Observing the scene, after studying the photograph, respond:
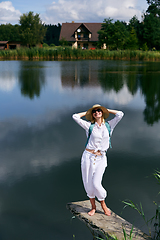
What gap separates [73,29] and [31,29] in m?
13.3

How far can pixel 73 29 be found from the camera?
81438mm

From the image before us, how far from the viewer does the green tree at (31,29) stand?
8400 cm

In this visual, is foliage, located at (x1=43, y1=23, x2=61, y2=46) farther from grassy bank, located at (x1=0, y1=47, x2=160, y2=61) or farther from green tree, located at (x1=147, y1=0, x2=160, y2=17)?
grassy bank, located at (x1=0, y1=47, x2=160, y2=61)

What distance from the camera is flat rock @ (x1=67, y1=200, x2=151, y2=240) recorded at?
3.62m

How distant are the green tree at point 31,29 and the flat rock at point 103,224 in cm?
8392

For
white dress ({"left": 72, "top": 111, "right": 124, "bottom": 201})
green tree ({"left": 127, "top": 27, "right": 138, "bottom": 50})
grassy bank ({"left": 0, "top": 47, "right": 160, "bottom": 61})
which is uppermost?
green tree ({"left": 127, "top": 27, "right": 138, "bottom": 50})

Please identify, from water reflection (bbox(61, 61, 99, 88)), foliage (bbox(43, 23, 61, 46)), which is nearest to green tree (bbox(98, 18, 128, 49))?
water reflection (bbox(61, 61, 99, 88))

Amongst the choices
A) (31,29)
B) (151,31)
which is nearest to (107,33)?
(151,31)

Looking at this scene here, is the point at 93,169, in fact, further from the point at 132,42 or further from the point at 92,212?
the point at 132,42

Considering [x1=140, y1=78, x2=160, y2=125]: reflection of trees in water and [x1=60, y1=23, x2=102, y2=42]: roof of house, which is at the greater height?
[x1=60, y1=23, x2=102, y2=42]: roof of house

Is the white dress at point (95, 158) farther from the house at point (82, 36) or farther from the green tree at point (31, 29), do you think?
the green tree at point (31, 29)

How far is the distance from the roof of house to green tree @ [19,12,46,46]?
8.66m

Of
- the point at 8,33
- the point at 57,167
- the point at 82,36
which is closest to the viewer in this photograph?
the point at 57,167

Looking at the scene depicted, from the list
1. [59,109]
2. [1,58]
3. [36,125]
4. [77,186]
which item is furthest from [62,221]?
[1,58]
